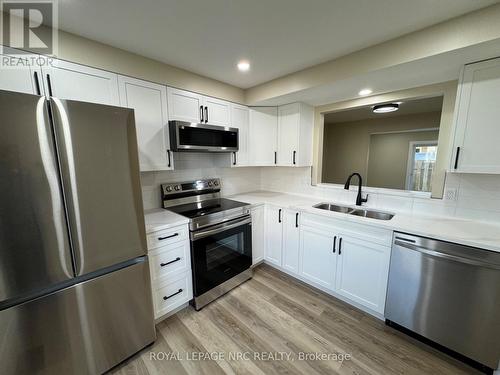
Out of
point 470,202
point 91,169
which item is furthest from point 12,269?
point 470,202

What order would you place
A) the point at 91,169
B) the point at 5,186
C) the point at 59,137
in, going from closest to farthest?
the point at 5,186, the point at 59,137, the point at 91,169

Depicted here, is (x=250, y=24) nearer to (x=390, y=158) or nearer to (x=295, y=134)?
(x=295, y=134)

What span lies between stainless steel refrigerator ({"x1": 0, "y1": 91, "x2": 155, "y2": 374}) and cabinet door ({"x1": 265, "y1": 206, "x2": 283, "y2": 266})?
5.22 feet

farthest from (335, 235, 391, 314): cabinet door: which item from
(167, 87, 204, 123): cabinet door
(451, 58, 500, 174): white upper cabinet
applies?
(167, 87, 204, 123): cabinet door

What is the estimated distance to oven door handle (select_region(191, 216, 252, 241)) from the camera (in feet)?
6.40

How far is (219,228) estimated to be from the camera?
7.02 feet

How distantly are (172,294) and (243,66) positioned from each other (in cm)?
239

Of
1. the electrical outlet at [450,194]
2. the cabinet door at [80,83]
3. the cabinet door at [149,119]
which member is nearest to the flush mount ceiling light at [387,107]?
the electrical outlet at [450,194]

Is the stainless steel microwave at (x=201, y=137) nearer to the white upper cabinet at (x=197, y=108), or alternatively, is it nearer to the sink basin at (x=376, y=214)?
the white upper cabinet at (x=197, y=108)

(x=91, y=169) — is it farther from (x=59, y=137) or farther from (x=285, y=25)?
(x=285, y=25)

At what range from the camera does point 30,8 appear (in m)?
1.25

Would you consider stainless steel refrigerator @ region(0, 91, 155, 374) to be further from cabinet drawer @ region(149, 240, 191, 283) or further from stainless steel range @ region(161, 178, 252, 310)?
stainless steel range @ region(161, 178, 252, 310)

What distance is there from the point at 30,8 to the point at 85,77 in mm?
424

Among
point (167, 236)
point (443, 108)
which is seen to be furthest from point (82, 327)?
point (443, 108)
